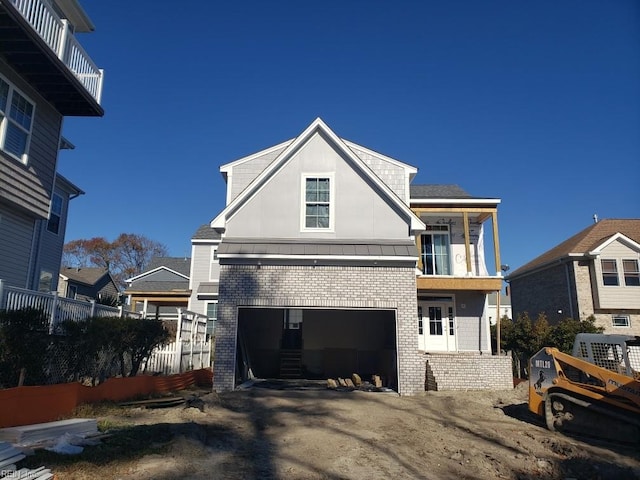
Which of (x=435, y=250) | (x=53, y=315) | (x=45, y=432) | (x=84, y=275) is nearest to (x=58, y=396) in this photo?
(x=45, y=432)

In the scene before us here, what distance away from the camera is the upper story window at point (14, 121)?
11433 millimetres

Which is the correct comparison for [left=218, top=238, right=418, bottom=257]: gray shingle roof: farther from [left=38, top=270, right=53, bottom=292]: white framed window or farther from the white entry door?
[left=38, top=270, right=53, bottom=292]: white framed window

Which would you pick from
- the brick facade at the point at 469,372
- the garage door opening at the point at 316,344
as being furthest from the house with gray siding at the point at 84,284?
the brick facade at the point at 469,372

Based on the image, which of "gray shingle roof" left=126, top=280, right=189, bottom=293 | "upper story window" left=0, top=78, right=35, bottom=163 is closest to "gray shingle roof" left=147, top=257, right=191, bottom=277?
"gray shingle roof" left=126, top=280, right=189, bottom=293

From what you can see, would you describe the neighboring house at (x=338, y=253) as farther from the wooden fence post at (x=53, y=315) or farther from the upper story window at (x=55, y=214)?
the upper story window at (x=55, y=214)

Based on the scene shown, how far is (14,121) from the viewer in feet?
38.8

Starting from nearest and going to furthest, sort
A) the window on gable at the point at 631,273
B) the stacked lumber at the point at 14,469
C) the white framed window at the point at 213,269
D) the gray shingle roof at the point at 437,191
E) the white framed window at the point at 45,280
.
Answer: the stacked lumber at the point at 14,469 → the white framed window at the point at 45,280 → the gray shingle roof at the point at 437,191 → the window on gable at the point at 631,273 → the white framed window at the point at 213,269

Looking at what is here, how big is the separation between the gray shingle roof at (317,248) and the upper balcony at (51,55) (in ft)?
19.7

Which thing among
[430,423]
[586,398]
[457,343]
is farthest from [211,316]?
[586,398]

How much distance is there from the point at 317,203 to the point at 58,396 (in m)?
9.21

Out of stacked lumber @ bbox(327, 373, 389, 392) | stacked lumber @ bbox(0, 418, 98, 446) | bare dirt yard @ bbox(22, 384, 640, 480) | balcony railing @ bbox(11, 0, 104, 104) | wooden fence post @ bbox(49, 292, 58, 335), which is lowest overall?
bare dirt yard @ bbox(22, 384, 640, 480)

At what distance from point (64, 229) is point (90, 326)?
36.6ft

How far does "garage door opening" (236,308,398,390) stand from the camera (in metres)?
19.4

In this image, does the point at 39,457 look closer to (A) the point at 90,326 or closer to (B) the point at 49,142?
(A) the point at 90,326
